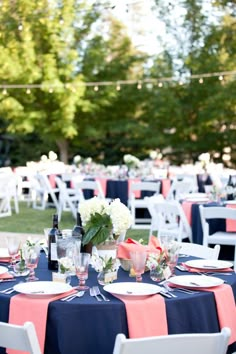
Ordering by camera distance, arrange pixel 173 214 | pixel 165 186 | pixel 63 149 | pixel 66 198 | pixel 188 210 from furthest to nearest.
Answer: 1. pixel 63 149
2. pixel 165 186
3. pixel 66 198
4. pixel 188 210
5. pixel 173 214

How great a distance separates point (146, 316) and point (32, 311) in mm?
498

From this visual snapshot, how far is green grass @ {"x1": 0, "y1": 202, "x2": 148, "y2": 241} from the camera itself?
985cm

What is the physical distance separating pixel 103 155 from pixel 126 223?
2009 cm

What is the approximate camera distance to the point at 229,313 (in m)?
3.09

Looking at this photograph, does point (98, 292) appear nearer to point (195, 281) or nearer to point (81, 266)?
point (81, 266)

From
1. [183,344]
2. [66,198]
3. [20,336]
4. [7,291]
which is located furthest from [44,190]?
[183,344]

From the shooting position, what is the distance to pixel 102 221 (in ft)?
10.9

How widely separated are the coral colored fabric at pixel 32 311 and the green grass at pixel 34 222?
245 inches

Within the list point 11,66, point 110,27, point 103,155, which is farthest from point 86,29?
point 103,155

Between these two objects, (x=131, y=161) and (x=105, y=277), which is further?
(x=131, y=161)

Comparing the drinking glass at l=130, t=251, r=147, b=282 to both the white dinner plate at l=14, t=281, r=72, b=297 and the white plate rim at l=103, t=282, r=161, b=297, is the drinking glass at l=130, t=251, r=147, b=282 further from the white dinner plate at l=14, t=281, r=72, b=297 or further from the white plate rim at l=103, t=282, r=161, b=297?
the white dinner plate at l=14, t=281, r=72, b=297

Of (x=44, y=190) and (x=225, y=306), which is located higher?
(x=44, y=190)

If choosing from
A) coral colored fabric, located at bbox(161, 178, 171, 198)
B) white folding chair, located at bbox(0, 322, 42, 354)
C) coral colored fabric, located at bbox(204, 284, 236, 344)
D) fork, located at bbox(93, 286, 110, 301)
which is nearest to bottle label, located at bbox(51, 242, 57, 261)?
fork, located at bbox(93, 286, 110, 301)

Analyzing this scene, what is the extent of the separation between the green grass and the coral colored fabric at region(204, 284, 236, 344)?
5.89 metres
